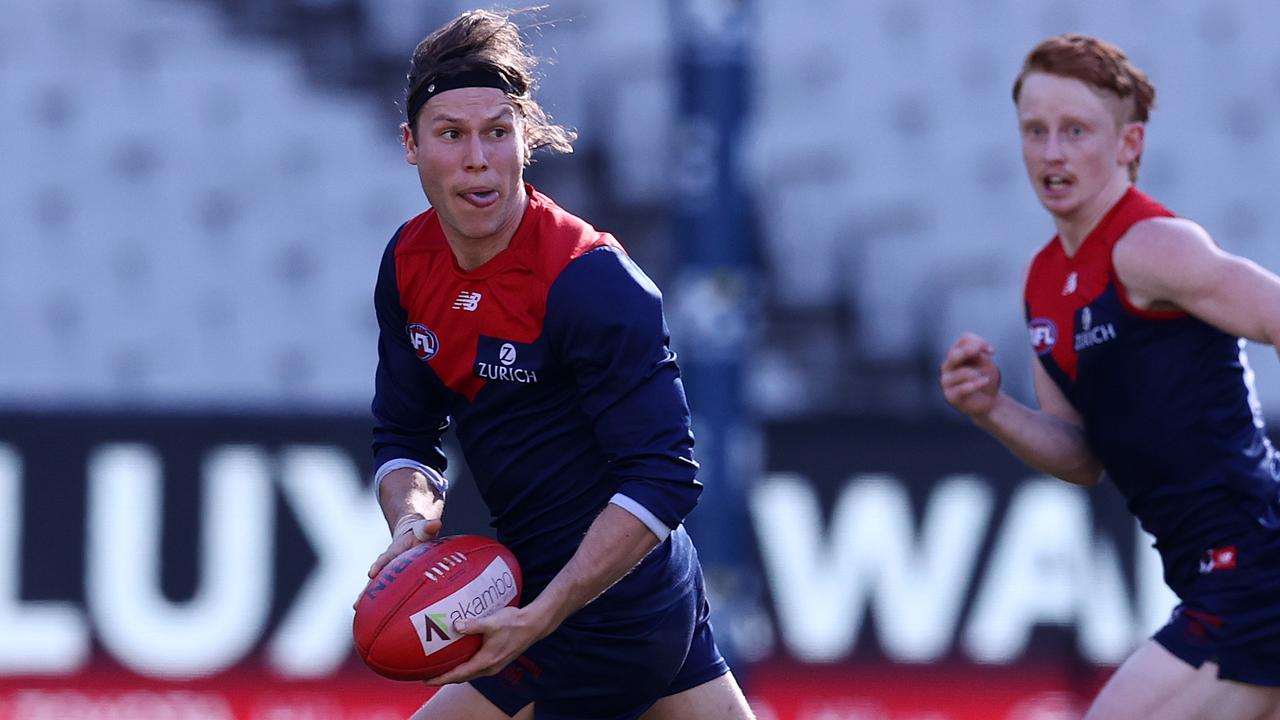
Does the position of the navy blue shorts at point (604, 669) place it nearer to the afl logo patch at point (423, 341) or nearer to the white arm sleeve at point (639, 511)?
the white arm sleeve at point (639, 511)

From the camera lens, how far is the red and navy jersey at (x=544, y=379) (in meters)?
3.44

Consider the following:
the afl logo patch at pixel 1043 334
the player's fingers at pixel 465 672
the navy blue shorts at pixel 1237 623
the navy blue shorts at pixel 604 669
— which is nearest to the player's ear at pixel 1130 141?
the afl logo patch at pixel 1043 334

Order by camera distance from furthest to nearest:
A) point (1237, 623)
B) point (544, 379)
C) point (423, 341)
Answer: point (1237, 623)
point (423, 341)
point (544, 379)

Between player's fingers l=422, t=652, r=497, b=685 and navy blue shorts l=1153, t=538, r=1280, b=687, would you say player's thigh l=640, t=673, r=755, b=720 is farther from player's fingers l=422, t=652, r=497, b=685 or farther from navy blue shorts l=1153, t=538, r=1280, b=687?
navy blue shorts l=1153, t=538, r=1280, b=687

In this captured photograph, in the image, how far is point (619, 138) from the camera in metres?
7.96

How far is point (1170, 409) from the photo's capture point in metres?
4.13

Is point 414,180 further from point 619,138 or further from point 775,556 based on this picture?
point 775,556

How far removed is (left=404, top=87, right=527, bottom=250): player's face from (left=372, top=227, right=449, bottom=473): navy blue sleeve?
0.29 m

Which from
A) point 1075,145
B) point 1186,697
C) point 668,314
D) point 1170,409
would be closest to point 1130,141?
point 1075,145

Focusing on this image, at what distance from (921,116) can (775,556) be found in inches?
87.0

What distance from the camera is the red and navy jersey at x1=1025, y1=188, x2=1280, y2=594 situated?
4125 mm

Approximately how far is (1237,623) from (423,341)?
2033 mm

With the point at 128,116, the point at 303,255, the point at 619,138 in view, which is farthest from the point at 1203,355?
the point at 128,116

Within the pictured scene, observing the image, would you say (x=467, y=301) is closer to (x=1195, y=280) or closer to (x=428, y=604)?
(x=428, y=604)
